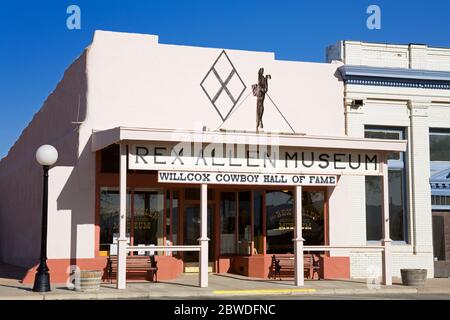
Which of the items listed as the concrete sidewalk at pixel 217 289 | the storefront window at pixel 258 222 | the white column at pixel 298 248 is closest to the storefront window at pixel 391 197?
the concrete sidewalk at pixel 217 289

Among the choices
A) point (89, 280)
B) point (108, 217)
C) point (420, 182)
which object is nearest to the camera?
point (89, 280)

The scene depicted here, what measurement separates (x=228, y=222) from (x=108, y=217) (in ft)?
14.3

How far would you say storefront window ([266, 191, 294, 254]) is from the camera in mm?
22844

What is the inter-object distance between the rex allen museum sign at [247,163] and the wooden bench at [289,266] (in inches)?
115

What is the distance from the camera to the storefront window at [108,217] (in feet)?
68.6

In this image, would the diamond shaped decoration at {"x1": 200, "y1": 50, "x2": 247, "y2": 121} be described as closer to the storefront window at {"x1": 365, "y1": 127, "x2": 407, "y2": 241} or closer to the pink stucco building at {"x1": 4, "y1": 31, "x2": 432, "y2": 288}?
the pink stucco building at {"x1": 4, "y1": 31, "x2": 432, "y2": 288}

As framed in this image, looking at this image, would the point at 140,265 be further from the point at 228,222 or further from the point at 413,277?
the point at 413,277

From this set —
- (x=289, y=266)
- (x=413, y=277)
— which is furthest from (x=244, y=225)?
(x=413, y=277)

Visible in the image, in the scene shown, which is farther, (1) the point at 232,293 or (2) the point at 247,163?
(2) the point at 247,163

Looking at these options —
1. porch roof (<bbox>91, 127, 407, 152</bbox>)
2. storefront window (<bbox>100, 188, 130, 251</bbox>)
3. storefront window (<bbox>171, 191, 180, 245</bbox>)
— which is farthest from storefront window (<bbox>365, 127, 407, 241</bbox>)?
storefront window (<bbox>100, 188, 130, 251</bbox>)

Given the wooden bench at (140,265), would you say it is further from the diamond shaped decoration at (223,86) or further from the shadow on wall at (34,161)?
the diamond shaped decoration at (223,86)

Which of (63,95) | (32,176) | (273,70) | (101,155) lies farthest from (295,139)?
(32,176)

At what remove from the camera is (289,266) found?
21.9 m

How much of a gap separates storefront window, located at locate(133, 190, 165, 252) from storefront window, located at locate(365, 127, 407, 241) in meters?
7.12
